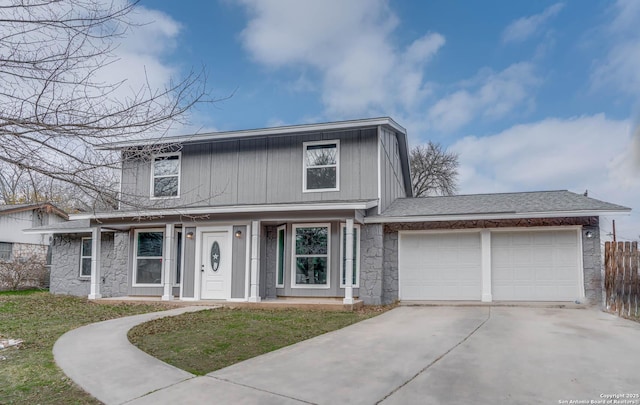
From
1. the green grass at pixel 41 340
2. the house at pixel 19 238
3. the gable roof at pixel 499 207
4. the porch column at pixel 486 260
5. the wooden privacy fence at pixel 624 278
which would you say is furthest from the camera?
the house at pixel 19 238

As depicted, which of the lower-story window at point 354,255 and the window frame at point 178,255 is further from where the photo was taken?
the window frame at point 178,255

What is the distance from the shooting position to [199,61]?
4.57m

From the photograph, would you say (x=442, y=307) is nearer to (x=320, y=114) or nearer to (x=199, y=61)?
(x=199, y=61)

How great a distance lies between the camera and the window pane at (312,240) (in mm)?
11836

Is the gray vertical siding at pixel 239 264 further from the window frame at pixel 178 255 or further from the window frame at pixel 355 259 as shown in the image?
the window frame at pixel 355 259

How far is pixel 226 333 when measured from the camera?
23.9 feet

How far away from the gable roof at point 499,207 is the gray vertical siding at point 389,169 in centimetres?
38

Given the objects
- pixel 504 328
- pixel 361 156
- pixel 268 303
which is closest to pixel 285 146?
pixel 361 156

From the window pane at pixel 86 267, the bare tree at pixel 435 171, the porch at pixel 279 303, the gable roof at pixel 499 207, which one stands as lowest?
the porch at pixel 279 303

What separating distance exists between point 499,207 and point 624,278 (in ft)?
10.3

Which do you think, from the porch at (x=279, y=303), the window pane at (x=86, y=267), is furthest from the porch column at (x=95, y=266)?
the window pane at (x=86, y=267)

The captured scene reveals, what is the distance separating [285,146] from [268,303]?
4636 millimetres

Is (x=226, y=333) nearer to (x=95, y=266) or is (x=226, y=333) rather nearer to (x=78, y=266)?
(x=95, y=266)

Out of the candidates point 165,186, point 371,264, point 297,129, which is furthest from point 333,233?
point 165,186
